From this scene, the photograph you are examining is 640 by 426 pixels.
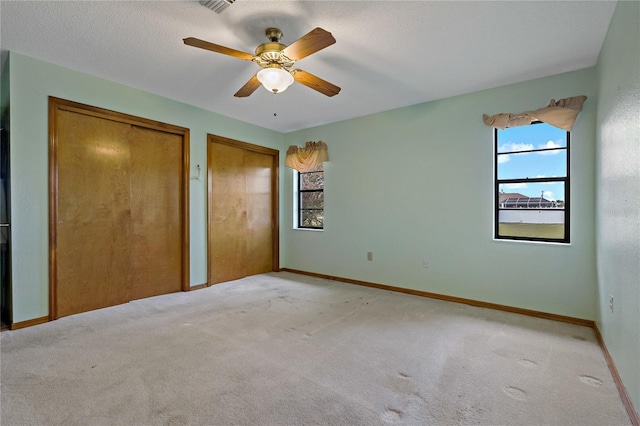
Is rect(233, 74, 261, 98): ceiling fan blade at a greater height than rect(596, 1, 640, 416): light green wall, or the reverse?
rect(233, 74, 261, 98): ceiling fan blade

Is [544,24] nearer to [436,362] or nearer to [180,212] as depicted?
[436,362]

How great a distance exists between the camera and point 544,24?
86.1 inches

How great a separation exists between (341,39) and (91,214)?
3.05m

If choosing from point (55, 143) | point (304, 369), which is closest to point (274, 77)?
point (304, 369)

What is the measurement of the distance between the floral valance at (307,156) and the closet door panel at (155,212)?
5.88 feet

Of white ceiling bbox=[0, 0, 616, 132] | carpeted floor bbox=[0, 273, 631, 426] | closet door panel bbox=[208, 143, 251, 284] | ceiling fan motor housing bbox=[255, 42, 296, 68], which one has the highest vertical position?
white ceiling bbox=[0, 0, 616, 132]

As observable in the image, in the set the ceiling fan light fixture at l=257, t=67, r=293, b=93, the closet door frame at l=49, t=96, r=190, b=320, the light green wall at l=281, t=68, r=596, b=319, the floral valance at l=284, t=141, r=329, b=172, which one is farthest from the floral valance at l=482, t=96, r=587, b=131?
the closet door frame at l=49, t=96, r=190, b=320

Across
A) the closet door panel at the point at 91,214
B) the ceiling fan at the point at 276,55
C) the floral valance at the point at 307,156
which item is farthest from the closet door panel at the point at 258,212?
the ceiling fan at the point at 276,55

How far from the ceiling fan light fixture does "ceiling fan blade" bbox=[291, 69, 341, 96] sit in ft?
0.58

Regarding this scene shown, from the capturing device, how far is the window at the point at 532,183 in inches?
119

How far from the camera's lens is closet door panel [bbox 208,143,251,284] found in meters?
4.34

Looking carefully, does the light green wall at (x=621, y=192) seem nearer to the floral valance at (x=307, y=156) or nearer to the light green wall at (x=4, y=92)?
the floral valance at (x=307, y=156)

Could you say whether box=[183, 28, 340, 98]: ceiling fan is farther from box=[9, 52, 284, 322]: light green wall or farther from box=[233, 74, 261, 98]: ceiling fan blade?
box=[9, 52, 284, 322]: light green wall

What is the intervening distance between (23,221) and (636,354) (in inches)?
178
